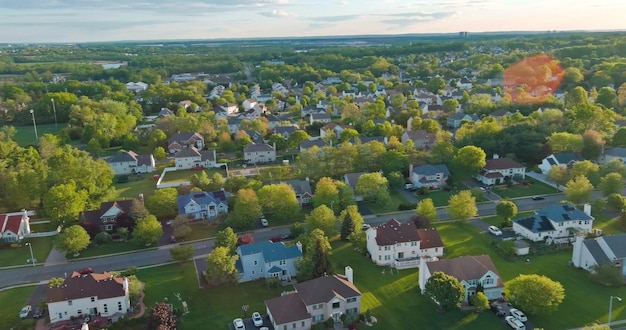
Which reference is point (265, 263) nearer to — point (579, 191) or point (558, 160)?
point (579, 191)

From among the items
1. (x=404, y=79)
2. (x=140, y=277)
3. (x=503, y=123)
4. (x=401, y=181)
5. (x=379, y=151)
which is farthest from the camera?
(x=404, y=79)

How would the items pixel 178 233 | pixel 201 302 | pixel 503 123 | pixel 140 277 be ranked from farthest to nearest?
pixel 503 123 → pixel 178 233 → pixel 140 277 → pixel 201 302

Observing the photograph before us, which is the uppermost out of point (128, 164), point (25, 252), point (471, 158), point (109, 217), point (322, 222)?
point (471, 158)

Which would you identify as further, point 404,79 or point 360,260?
point 404,79

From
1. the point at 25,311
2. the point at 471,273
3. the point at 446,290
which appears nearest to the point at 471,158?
the point at 471,273

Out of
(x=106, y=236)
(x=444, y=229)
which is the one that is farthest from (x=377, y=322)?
(x=106, y=236)

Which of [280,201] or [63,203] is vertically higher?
[63,203]

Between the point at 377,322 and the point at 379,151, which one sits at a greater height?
the point at 379,151

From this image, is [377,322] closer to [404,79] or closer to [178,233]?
[178,233]
